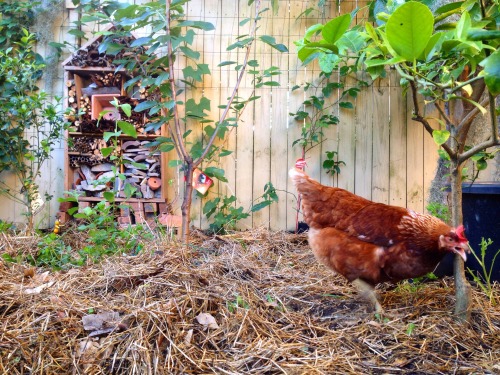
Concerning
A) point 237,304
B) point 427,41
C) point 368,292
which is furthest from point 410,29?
point 368,292

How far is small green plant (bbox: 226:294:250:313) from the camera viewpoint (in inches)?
68.7

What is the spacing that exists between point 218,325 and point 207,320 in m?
0.05

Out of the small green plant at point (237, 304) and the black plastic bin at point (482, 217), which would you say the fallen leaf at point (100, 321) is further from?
A: the black plastic bin at point (482, 217)

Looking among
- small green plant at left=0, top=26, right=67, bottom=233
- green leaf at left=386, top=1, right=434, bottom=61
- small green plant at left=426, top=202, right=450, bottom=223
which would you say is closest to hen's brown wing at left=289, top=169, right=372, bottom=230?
small green plant at left=426, top=202, right=450, bottom=223

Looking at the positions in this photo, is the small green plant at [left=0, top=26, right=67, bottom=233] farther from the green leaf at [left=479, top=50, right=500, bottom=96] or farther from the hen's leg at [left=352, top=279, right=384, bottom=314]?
the green leaf at [left=479, top=50, right=500, bottom=96]

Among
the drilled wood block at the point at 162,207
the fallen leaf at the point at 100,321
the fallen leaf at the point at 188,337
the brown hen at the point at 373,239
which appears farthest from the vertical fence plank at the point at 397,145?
the fallen leaf at the point at 100,321

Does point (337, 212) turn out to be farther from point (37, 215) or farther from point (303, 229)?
point (37, 215)

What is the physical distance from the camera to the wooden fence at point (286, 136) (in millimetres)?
3928

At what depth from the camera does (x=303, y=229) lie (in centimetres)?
376

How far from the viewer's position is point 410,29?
39.8 inches

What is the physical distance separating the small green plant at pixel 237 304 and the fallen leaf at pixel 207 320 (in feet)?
0.39

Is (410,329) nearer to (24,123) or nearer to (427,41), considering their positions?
(427,41)

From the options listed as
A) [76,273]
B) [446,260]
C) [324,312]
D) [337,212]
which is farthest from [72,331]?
[446,260]

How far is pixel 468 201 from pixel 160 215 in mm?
2475
